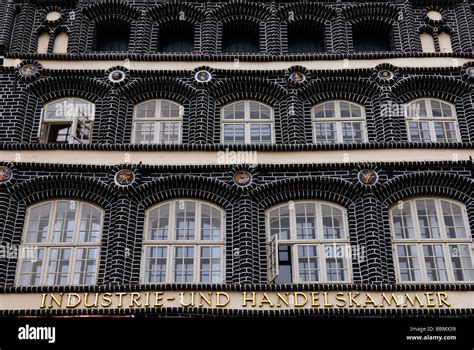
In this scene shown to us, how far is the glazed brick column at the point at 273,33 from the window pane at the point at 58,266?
792 cm

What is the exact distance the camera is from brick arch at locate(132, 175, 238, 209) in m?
17.5

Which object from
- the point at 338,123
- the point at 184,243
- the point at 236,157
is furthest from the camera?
the point at 338,123

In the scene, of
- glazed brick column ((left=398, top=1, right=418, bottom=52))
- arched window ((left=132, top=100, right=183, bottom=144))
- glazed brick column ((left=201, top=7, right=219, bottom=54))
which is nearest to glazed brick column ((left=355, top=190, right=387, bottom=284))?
arched window ((left=132, top=100, right=183, bottom=144))

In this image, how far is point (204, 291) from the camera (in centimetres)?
1578

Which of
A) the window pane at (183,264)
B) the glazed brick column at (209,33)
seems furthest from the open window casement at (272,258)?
the glazed brick column at (209,33)

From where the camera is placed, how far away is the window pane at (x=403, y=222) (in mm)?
17172

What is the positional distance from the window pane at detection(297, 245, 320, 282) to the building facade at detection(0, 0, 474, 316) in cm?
3

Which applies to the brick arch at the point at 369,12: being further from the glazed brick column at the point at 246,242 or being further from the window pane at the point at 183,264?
the window pane at the point at 183,264

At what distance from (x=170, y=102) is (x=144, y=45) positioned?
2058 mm

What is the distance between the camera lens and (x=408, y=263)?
1680cm

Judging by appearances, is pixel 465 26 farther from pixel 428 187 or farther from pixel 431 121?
pixel 428 187

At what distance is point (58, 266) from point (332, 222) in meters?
6.55

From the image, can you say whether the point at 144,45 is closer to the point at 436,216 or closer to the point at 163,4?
the point at 163,4

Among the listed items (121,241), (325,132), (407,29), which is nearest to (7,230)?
(121,241)
